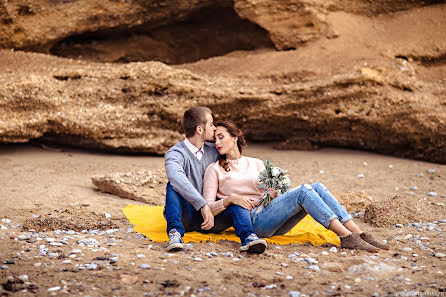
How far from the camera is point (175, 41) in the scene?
A: 11062 mm

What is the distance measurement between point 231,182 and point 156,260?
1.20m

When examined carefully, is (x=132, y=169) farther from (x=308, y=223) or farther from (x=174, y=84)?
(x=308, y=223)

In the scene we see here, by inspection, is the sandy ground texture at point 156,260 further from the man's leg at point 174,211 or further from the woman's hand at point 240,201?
the woman's hand at point 240,201

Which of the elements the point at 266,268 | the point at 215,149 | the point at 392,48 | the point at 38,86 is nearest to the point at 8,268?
the point at 266,268

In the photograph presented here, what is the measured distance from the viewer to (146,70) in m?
9.04

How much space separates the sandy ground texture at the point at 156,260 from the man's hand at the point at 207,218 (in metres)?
0.18

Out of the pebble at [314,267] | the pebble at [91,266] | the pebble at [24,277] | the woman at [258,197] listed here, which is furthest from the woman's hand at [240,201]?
the pebble at [24,277]

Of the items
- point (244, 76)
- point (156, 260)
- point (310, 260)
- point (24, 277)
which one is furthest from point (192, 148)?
point (244, 76)

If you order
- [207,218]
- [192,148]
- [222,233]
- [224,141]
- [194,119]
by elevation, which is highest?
[194,119]

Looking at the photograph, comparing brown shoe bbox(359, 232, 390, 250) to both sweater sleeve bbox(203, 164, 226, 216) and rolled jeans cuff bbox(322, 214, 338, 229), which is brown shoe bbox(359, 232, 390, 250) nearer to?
rolled jeans cuff bbox(322, 214, 338, 229)

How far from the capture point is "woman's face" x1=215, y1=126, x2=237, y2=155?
5.11 meters

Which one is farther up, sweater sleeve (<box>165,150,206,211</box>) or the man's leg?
sweater sleeve (<box>165,150,206,211</box>)

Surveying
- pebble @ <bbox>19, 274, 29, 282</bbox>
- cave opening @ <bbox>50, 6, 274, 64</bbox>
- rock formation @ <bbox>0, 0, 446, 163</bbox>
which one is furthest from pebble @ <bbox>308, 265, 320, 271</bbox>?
cave opening @ <bbox>50, 6, 274, 64</bbox>

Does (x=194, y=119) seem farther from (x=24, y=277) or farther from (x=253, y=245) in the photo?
(x=24, y=277)
